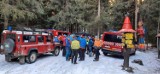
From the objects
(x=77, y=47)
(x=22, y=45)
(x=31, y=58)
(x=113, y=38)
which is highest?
(x=113, y=38)

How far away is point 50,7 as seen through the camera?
34.1m

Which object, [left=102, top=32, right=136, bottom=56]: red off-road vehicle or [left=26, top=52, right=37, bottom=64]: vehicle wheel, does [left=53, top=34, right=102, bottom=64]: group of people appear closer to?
[left=102, top=32, right=136, bottom=56]: red off-road vehicle

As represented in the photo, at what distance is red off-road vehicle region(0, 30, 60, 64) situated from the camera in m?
12.9

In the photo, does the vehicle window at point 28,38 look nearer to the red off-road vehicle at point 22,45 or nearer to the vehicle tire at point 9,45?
the red off-road vehicle at point 22,45

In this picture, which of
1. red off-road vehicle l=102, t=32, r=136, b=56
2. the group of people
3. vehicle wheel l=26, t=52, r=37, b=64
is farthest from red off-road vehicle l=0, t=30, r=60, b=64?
red off-road vehicle l=102, t=32, r=136, b=56

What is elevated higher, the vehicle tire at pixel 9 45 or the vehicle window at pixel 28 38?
the vehicle window at pixel 28 38

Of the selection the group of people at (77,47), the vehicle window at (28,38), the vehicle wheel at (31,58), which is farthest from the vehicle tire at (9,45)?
the group of people at (77,47)

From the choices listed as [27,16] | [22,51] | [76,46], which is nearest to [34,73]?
[22,51]

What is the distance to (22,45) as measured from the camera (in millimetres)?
13133

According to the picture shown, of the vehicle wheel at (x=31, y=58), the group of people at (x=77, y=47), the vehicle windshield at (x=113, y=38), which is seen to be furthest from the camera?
the vehicle windshield at (x=113, y=38)

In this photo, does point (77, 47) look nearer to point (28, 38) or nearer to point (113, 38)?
point (28, 38)

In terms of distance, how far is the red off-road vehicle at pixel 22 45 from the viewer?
12.9 metres

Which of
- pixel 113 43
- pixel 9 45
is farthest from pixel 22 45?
pixel 113 43

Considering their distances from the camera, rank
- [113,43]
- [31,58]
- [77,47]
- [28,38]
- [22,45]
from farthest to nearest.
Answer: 1. [113,43]
2. [31,58]
3. [77,47]
4. [28,38]
5. [22,45]
